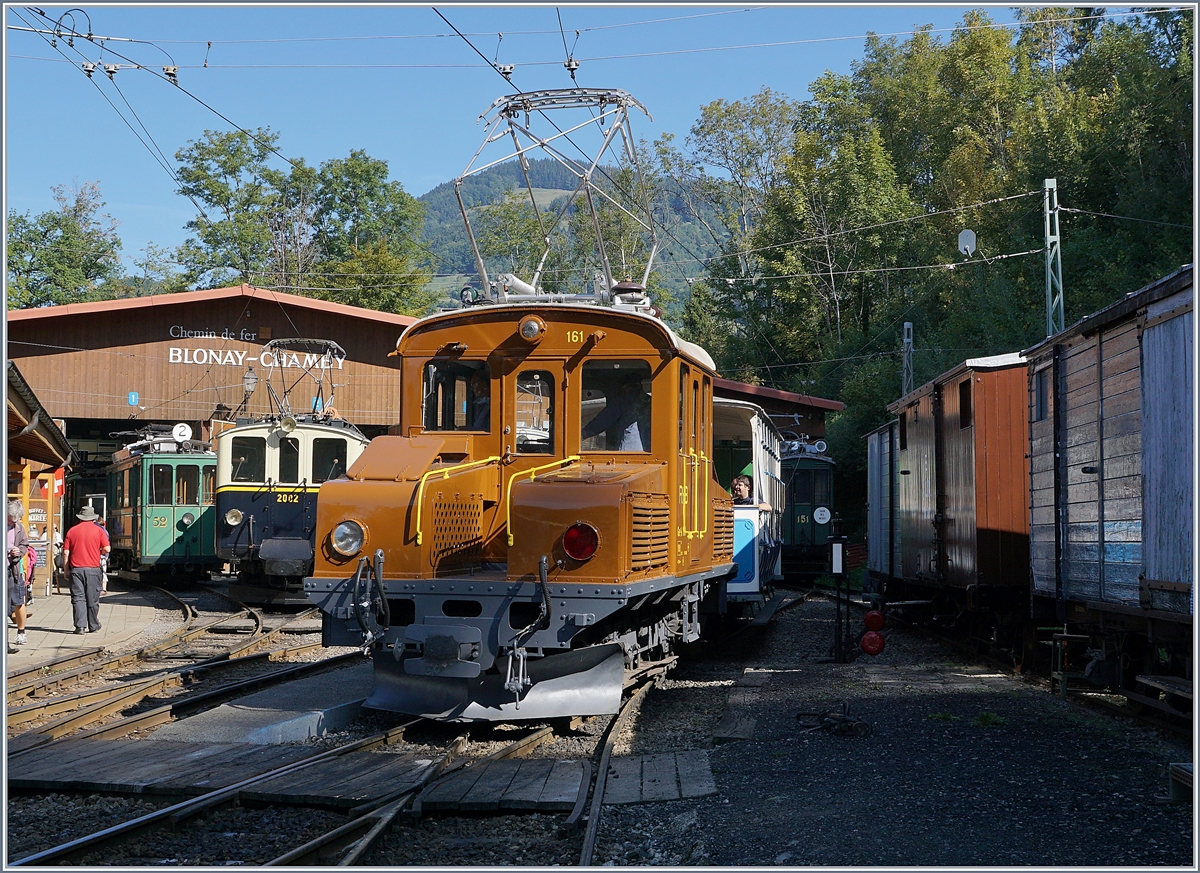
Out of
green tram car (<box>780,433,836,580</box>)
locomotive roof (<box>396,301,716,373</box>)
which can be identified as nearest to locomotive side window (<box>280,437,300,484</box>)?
locomotive roof (<box>396,301,716,373</box>)

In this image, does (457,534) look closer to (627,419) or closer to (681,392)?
(627,419)

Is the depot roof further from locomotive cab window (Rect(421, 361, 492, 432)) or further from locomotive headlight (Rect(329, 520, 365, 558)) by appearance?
locomotive headlight (Rect(329, 520, 365, 558))

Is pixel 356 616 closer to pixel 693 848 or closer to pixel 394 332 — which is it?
pixel 693 848

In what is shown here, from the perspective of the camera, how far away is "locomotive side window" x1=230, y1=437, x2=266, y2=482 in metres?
18.9

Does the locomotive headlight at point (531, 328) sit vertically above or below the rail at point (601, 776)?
above

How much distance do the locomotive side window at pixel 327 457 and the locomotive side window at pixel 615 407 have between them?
36.3ft

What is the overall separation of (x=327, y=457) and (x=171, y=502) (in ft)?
19.6

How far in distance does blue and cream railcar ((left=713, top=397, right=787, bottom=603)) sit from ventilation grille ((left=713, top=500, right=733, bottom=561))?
97 cm

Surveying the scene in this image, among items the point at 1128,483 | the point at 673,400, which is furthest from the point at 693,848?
the point at 1128,483

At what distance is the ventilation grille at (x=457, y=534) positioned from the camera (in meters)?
8.26

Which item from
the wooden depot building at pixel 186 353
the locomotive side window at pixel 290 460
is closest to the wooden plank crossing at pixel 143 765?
the locomotive side window at pixel 290 460

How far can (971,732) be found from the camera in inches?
332

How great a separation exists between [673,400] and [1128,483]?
3.54 meters

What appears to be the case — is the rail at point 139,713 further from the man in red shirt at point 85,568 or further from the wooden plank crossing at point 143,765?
the man in red shirt at point 85,568
